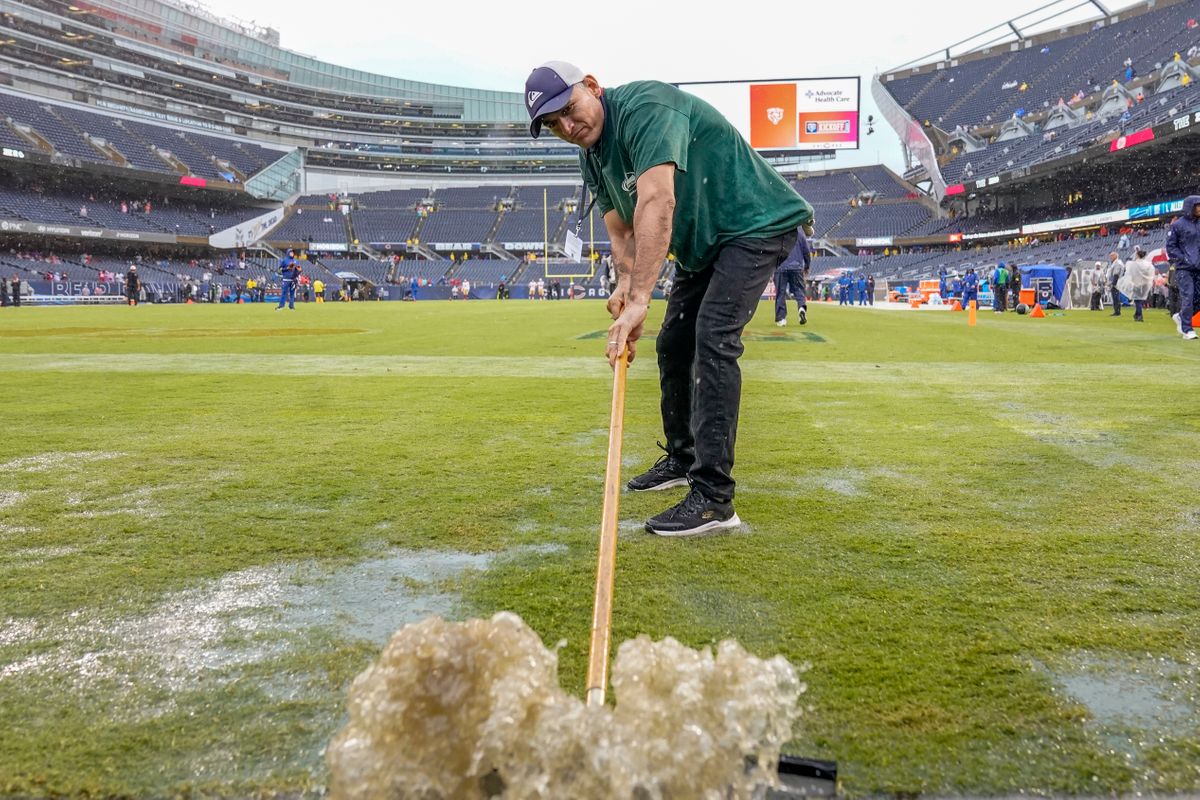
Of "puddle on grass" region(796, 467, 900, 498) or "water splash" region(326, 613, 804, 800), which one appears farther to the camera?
"puddle on grass" region(796, 467, 900, 498)

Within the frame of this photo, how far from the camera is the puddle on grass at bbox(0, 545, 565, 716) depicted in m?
1.98

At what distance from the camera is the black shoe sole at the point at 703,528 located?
3.06 meters

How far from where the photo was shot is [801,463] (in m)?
4.32

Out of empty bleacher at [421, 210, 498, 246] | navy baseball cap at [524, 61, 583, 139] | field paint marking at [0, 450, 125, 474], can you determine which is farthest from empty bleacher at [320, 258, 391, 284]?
navy baseball cap at [524, 61, 583, 139]

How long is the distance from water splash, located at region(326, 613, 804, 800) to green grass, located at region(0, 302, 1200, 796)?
471 millimetres

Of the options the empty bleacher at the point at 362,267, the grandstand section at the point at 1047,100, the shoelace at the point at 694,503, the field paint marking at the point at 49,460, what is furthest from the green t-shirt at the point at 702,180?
the empty bleacher at the point at 362,267

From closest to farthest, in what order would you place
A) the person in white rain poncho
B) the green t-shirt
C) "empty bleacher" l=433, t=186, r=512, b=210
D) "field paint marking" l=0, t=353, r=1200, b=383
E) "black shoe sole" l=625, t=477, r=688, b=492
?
1. the green t-shirt
2. "black shoe sole" l=625, t=477, r=688, b=492
3. "field paint marking" l=0, t=353, r=1200, b=383
4. the person in white rain poncho
5. "empty bleacher" l=433, t=186, r=512, b=210

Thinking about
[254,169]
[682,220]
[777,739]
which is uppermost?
[254,169]

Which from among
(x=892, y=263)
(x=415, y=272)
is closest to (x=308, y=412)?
(x=892, y=263)

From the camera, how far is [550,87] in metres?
2.94

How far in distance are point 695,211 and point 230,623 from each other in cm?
218

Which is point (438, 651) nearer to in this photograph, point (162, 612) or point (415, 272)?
point (162, 612)

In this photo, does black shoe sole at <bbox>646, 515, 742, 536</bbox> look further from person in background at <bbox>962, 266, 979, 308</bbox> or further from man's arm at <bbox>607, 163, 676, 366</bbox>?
person in background at <bbox>962, 266, 979, 308</bbox>

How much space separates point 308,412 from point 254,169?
6937 centimetres
